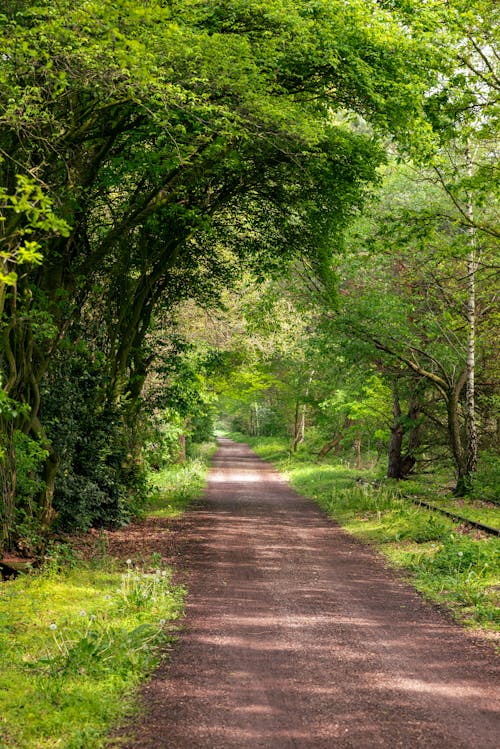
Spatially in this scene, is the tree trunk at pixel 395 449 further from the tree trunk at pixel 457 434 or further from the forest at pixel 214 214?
the tree trunk at pixel 457 434

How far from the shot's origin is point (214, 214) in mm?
17344

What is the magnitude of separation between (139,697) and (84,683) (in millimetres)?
472

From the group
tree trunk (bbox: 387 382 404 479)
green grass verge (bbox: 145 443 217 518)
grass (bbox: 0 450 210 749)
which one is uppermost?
tree trunk (bbox: 387 382 404 479)

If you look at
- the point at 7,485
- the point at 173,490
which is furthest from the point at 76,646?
the point at 173,490

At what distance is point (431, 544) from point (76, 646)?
809 centimetres

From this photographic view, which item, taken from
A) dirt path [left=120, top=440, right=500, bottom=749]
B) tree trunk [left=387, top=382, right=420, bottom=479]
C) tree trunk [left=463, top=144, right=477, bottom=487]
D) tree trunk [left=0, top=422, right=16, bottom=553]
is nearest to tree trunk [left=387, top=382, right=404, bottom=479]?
tree trunk [left=387, top=382, right=420, bottom=479]

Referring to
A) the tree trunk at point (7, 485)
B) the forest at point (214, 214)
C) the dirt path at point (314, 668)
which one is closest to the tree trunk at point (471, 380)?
the forest at point (214, 214)

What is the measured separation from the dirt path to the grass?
0.29 metres

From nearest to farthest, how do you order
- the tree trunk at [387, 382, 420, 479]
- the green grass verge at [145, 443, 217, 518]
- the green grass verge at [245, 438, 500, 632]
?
→ the green grass verge at [245, 438, 500, 632], the green grass verge at [145, 443, 217, 518], the tree trunk at [387, 382, 420, 479]

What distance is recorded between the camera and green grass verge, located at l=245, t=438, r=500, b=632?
30.6 feet

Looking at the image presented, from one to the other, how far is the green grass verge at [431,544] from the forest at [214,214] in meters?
2.81

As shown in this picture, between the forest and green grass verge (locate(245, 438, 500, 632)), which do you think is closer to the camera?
the forest

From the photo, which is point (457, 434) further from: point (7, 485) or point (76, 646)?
point (76, 646)

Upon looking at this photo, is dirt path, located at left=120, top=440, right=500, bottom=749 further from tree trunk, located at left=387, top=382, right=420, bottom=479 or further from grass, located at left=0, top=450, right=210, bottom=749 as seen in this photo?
tree trunk, located at left=387, top=382, right=420, bottom=479
